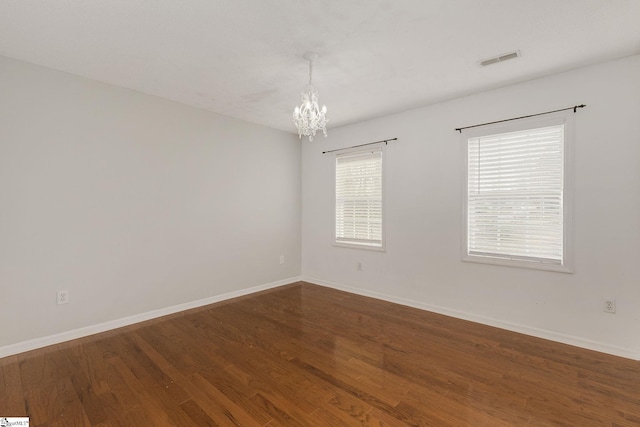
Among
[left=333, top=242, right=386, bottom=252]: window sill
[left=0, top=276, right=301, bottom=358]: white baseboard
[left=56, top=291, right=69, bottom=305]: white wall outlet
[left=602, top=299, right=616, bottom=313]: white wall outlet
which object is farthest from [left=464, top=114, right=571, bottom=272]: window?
[left=56, top=291, right=69, bottom=305]: white wall outlet

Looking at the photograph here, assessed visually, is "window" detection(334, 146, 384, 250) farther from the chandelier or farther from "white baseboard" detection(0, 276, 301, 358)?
the chandelier

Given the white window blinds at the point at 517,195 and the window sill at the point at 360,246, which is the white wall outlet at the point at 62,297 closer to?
the window sill at the point at 360,246

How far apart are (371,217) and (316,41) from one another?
267 cm

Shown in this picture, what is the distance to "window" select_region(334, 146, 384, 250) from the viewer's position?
14.4ft

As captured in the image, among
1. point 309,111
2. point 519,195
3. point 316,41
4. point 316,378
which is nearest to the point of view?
point 316,378

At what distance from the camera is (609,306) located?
269cm

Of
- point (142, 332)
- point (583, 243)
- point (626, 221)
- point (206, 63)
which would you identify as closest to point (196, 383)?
point (142, 332)

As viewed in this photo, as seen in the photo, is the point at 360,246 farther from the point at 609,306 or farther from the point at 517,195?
the point at 609,306

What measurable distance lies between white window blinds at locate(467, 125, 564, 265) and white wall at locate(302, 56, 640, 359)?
15 cm

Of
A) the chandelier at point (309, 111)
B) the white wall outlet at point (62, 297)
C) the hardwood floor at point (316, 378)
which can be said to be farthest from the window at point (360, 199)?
the white wall outlet at point (62, 297)

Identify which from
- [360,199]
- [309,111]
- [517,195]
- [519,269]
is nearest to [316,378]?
[309,111]

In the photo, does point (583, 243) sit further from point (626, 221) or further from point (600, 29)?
point (600, 29)

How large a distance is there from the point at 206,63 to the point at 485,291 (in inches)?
148

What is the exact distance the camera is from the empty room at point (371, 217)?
79.9 inches
